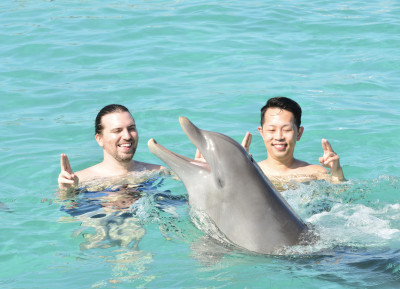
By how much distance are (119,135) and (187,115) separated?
2.61m

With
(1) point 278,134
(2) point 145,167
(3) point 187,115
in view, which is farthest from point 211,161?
(3) point 187,115

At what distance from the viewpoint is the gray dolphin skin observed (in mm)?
5219

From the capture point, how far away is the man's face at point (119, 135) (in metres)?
7.39

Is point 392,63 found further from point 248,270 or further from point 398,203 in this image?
point 248,270

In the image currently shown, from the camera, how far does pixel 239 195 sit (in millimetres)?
5246

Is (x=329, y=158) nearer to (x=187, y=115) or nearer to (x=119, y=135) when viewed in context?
(x=119, y=135)

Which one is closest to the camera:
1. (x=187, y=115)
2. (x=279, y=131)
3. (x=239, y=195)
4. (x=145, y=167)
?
(x=239, y=195)

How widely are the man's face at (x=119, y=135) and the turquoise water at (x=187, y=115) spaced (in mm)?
471

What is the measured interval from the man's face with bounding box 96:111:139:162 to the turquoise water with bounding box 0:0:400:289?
471 millimetres

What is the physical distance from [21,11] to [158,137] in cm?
743

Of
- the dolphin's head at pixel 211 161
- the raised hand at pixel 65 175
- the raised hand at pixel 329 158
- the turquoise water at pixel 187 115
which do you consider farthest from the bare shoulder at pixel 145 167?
the dolphin's head at pixel 211 161

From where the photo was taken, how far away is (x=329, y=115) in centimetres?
996

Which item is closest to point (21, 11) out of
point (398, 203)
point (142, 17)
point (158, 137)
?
point (142, 17)

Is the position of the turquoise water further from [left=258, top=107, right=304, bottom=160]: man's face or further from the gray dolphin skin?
[left=258, top=107, right=304, bottom=160]: man's face
